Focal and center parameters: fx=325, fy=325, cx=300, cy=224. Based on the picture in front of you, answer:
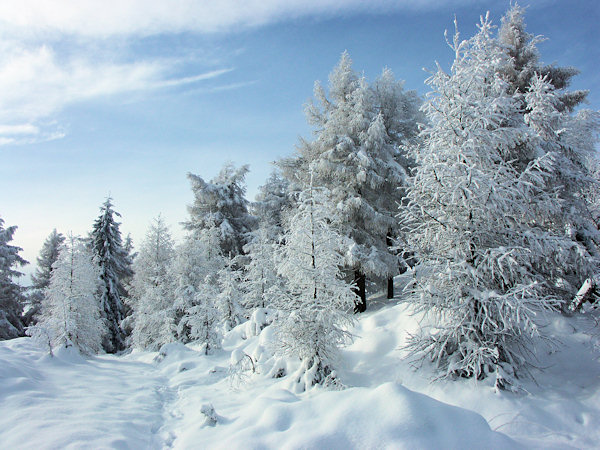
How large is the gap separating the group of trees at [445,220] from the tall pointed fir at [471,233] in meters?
0.04

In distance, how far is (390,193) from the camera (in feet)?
52.2

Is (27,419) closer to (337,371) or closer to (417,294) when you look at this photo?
(337,371)

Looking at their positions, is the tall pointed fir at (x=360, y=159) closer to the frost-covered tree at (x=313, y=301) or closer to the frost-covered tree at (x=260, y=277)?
the frost-covered tree at (x=313, y=301)

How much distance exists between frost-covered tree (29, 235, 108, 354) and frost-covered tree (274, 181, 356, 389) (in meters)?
14.1

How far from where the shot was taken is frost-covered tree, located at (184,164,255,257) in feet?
79.6

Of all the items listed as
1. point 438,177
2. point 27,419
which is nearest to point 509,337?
point 438,177

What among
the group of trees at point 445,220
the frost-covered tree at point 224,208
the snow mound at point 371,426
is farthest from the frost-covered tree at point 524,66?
the frost-covered tree at point 224,208

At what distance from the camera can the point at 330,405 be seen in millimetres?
4945

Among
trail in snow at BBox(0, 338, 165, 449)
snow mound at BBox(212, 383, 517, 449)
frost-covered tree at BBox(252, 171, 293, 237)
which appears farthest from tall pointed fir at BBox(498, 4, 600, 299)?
frost-covered tree at BBox(252, 171, 293, 237)

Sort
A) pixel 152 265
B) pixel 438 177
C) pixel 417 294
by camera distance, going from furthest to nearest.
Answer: pixel 152 265 → pixel 417 294 → pixel 438 177

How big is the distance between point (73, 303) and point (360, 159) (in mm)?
17559

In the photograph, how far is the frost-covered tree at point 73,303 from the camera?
17.1 metres

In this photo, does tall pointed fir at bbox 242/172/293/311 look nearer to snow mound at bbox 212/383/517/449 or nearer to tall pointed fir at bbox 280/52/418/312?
tall pointed fir at bbox 280/52/418/312

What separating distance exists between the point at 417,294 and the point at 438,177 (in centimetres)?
286
